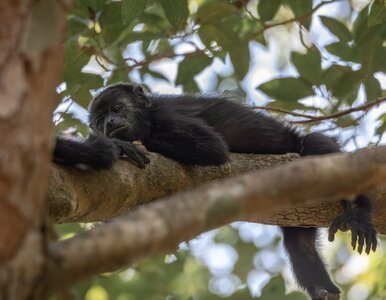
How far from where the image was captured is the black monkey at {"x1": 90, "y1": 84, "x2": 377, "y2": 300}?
5.59 meters

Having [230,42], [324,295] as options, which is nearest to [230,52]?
[230,42]

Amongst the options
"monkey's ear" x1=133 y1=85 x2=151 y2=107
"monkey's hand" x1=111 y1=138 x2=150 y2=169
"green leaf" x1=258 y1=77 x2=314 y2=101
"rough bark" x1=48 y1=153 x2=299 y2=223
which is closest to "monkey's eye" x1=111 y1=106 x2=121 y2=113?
"monkey's ear" x1=133 y1=85 x2=151 y2=107

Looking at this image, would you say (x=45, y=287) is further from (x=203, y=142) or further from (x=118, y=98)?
(x=118, y=98)

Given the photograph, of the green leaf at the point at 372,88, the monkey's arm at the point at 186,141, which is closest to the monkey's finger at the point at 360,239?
the monkey's arm at the point at 186,141

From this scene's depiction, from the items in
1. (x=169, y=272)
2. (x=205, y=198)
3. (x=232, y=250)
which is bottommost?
(x=232, y=250)

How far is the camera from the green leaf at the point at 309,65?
5.94 m

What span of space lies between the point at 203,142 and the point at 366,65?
1.65 meters

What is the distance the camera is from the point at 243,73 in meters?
6.07

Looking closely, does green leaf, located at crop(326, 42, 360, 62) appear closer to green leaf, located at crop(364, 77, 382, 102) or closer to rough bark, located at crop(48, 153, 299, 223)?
green leaf, located at crop(364, 77, 382, 102)

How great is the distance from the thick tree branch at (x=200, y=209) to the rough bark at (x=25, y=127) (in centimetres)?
11

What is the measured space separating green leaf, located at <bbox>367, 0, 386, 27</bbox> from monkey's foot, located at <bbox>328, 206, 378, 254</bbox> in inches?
56.5

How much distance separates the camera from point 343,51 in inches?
229

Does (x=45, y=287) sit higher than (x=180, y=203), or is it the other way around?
(x=180, y=203)

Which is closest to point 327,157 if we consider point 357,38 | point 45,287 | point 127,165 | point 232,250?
point 45,287
